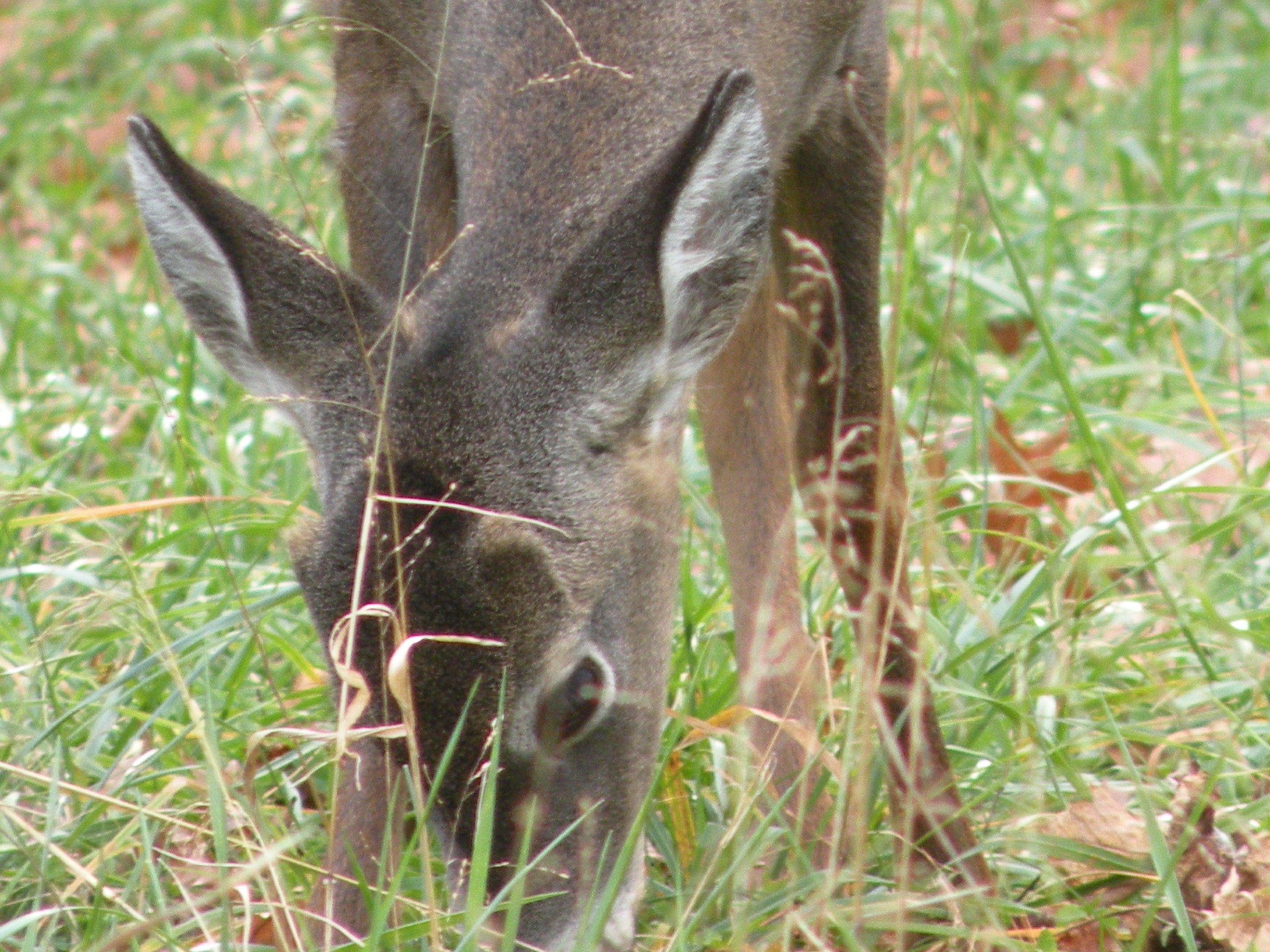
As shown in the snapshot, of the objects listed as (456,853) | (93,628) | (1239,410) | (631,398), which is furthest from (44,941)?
(1239,410)

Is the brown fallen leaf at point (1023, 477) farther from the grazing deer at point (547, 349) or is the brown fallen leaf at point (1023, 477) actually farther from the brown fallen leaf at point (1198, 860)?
the brown fallen leaf at point (1198, 860)

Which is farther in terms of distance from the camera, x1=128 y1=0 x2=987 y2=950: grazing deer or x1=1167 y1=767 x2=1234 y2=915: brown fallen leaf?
x1=1167 y1=767 x2=1234 y2=915: brown fallen leaf

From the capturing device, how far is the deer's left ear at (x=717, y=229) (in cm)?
301

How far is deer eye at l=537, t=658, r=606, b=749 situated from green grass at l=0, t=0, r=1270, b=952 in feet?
0.97

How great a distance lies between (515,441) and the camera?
3.13 m

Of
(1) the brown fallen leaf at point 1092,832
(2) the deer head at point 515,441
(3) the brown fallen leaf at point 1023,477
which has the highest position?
(2) the deer head at point 515,441

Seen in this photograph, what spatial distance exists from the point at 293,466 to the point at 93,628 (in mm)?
877

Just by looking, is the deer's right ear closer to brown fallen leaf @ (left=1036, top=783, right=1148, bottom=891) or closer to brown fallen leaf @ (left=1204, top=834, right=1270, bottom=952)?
brown fallen leaf @ (left=1036, top=783, right=1148, bottom=891)

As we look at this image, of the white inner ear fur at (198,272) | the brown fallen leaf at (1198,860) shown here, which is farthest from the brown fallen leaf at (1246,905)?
the white inner ear fur at (198,272)

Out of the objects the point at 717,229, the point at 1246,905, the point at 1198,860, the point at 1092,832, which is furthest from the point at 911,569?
the point at 717,229

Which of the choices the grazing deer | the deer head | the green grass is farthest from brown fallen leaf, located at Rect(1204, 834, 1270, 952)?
the deer head

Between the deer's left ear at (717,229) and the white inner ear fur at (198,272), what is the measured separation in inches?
28.1

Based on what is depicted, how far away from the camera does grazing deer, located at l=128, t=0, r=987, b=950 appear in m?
3.03

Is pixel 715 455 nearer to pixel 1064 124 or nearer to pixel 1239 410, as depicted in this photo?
pixel 1239 410
